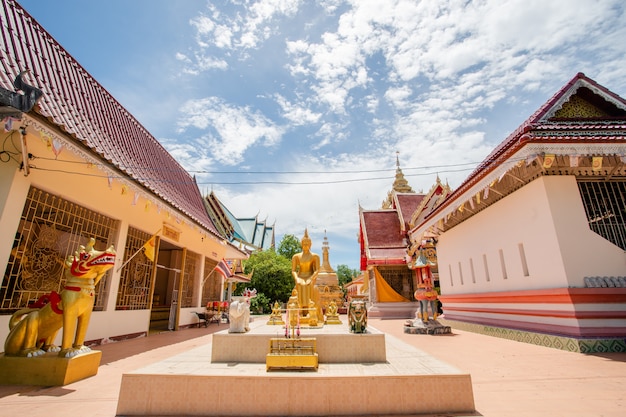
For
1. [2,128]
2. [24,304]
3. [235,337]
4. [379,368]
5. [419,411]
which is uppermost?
[2,128]

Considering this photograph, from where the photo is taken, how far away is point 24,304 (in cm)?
520

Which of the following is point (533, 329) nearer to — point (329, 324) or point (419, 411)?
point (329, 324)

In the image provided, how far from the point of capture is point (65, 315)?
13.2 ft

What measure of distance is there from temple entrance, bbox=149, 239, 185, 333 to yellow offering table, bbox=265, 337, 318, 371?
26.8 feet

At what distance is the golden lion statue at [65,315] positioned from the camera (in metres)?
3.99

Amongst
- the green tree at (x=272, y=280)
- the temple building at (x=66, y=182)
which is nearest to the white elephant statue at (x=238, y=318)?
the temple building at (x=66, y=182)

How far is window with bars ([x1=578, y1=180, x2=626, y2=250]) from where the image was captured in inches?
246

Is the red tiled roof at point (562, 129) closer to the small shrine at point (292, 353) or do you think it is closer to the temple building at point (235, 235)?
the small shrine at point (292, 353)

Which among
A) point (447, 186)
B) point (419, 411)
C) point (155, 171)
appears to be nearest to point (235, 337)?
point (419, 411)

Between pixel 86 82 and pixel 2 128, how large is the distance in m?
3.57

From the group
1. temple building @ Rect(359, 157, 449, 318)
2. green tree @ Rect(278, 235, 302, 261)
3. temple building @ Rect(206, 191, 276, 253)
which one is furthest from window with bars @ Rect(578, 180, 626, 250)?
green tree @ Rect(278, 235, 302, 261)

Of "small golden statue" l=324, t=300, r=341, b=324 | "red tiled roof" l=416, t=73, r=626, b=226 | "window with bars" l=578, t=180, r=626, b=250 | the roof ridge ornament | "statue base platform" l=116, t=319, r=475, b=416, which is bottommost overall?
"statue base platform" l=116, t=319, r=475, b=416

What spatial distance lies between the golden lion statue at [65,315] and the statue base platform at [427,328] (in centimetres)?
844

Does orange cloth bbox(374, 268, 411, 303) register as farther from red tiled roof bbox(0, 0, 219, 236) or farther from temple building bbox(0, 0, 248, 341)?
red tiled roof bbox(0, 0, 219, 236)
